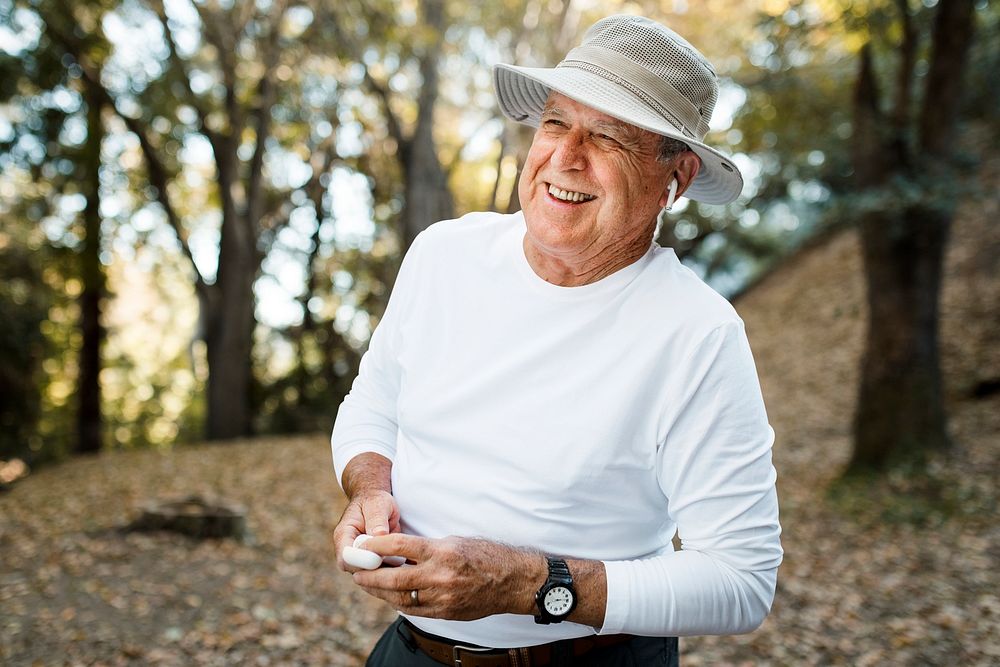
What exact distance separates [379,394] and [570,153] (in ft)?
2.78

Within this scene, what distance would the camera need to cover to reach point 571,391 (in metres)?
1.71

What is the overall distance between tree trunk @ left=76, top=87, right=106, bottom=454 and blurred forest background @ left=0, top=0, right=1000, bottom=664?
0.04 m

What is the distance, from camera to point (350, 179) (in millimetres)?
16344

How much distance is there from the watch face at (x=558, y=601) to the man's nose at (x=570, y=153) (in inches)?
35.8

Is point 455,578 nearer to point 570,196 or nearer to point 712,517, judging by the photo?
point 712,517

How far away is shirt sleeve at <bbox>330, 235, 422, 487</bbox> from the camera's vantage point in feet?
6.87

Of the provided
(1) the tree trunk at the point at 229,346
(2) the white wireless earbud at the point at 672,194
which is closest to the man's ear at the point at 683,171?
(2) the white wireless earbud at the point at 672,194

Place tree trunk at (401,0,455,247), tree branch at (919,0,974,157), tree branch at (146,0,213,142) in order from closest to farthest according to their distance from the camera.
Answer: tree branch at (919,0,974,157) → tree trunk at (401,0,455,247) → tree branch at (146,0,213,142)

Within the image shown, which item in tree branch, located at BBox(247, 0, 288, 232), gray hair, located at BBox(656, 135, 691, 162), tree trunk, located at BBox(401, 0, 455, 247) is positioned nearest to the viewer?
gray hair, located at BBox(656, 135, 691, 162)

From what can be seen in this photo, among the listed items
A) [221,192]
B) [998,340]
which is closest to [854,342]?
[998,340]

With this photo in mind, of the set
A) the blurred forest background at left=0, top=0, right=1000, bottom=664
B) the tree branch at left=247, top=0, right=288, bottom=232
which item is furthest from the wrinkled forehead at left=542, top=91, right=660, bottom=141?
the tree branch at left=247, top=0, right=288, bottom=232

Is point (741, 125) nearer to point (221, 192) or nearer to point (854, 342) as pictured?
point (854, 342)

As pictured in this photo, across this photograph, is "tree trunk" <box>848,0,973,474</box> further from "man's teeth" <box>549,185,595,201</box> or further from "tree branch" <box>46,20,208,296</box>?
"tree branch" <box>46,20,208,296</box>

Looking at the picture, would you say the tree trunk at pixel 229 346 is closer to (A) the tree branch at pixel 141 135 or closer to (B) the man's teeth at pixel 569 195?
(A) the tree branch at pixel 141 135
